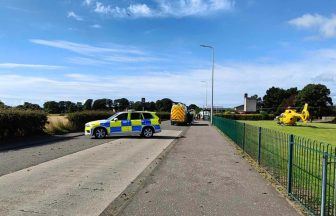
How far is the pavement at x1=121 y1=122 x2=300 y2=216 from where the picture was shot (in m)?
7.16

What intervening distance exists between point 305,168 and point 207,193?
→ 72.7 inches

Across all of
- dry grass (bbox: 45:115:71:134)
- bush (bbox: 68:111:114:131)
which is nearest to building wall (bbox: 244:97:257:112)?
bush (bbox: 68:111:114:131)

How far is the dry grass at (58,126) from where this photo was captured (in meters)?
28.1

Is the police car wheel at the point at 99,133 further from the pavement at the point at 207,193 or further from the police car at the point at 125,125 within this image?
the pavement at the point at 207,193

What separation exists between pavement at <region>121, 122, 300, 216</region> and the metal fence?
37 centimetres

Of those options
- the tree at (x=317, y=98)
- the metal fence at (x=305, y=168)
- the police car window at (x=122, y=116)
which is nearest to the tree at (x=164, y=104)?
the tree at (x=317, y=98)

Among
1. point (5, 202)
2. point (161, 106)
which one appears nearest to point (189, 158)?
point (5, 202)

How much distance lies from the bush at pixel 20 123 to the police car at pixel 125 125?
9.51 feet

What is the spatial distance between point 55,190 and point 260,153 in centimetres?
658

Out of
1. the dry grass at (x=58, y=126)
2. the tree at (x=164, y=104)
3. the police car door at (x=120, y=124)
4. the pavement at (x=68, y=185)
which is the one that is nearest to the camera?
the pavement at (x=68, y=185)

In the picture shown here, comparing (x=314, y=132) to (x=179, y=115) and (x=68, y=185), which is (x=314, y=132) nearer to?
(x=179, y=115)

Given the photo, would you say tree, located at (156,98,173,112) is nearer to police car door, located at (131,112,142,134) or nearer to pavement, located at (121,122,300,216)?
police car door, located at (131,112,142,134)

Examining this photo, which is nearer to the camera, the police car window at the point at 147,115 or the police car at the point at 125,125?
the police car at the point at 125,125

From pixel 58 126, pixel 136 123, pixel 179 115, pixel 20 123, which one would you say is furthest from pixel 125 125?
pixel 179 115
